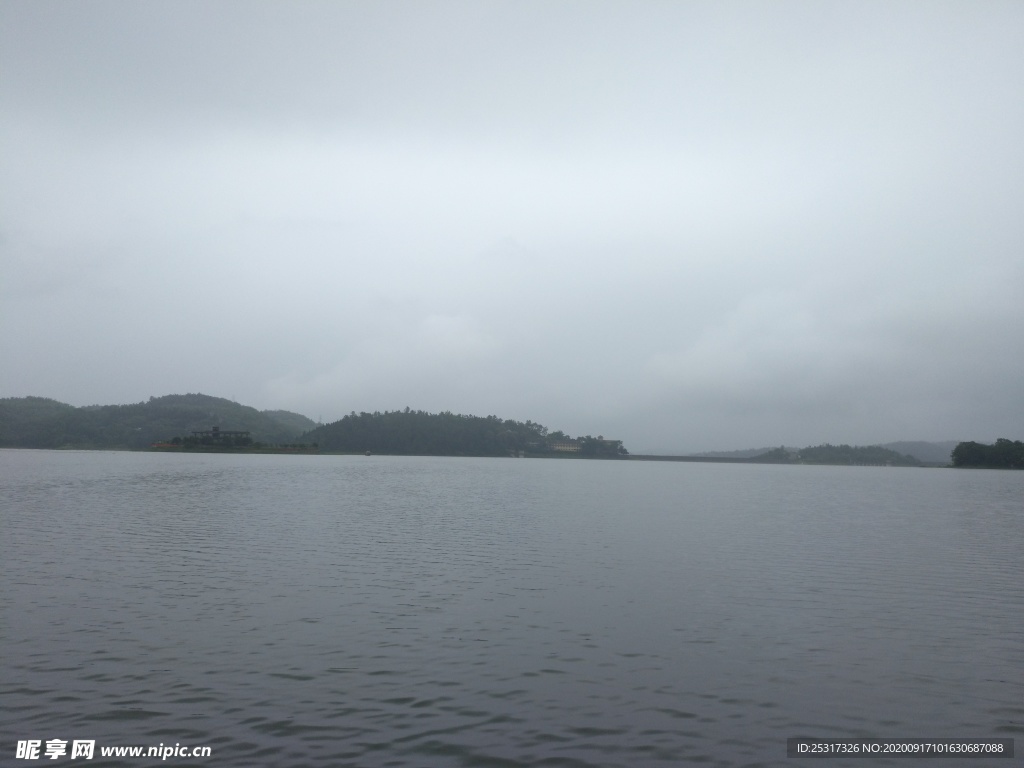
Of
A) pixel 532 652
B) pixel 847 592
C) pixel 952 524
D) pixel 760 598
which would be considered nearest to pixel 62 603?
pixel 532 652

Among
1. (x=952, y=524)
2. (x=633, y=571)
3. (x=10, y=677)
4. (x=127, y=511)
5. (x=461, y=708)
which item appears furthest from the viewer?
(x=952, y=524)

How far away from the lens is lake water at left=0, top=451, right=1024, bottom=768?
11.5m

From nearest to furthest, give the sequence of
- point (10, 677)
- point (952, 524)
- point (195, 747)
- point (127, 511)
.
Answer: point (195, 747)
point (10, 677)
point (127, 511)
point (952, 524)

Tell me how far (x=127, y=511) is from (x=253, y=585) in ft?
86.7

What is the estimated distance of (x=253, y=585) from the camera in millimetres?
22484

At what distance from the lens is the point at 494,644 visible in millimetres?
16594

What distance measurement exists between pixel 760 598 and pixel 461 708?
13.7 metres

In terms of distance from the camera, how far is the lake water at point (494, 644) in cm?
1147

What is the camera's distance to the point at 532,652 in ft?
52.7

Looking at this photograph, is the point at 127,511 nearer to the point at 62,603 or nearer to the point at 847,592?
the point at 62,603

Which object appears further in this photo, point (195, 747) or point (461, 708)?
point (461, 708)

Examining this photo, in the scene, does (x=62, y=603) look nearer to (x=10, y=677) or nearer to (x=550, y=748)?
(x=10, y=677)

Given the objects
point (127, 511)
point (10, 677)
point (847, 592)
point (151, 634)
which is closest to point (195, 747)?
point (10, 677)

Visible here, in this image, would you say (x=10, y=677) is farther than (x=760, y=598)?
No
